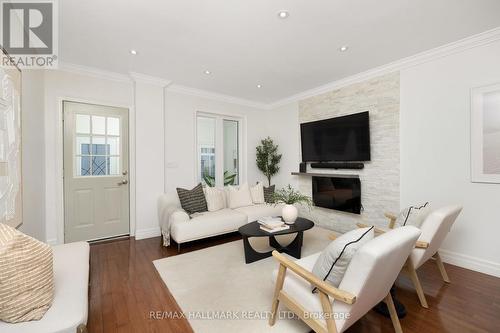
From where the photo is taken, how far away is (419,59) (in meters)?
2.99

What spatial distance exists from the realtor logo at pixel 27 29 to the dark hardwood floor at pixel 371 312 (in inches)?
86.8

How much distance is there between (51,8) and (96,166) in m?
2.19

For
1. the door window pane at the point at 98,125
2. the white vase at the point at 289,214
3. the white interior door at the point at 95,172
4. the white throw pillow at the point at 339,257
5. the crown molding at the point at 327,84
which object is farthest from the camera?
the door window pane at the point at 98,125

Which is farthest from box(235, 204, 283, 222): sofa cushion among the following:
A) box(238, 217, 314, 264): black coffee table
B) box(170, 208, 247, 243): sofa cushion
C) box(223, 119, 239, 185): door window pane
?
box(223, 119, 239, 185): door window pane

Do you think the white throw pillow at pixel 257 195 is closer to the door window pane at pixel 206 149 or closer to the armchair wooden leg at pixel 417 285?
the door window pane at pixel 206 149

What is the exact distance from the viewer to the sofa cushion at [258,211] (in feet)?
12.5

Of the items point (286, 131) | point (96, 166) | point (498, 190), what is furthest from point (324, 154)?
point (96, 166)

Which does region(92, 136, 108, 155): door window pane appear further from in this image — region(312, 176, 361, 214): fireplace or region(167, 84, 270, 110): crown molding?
region(312, 176, 361, 214): fireplace

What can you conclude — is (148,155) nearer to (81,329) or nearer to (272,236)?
(272,236)

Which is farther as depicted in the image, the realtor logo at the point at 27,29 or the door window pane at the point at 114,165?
the door window pane at the point at 114,165

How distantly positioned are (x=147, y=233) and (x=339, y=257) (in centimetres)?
341

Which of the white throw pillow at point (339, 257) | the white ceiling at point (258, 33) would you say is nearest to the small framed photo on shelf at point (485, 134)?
the white ceiling at point (258, 33)

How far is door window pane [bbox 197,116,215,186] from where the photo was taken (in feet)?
15.5

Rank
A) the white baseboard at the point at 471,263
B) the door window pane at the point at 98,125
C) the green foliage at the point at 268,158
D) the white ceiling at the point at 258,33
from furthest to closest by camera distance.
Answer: the green foliage at the point at 268,158, the door window pane at the point at 98,125, the white baseboard at the point at 471,263, the white ceiling at the point at 258,33
